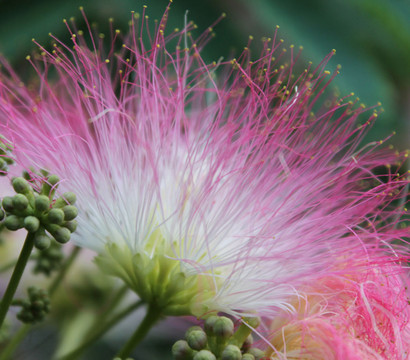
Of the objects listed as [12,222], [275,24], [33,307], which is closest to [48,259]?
[33,307]

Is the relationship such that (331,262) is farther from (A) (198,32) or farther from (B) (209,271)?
(A) (198,32)

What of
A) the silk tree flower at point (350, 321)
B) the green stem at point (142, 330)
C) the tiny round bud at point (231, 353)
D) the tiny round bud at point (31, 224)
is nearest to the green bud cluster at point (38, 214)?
the tiny round bud at point (31, 224)

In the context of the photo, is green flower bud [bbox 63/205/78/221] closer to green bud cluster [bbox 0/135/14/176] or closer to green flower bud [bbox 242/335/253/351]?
green bud cluster [bbox 0/135/14/176]

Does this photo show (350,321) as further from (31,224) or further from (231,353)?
(31,224)

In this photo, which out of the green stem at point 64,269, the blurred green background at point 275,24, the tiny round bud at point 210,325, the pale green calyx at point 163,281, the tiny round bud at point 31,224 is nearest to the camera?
the tiny round bud at point 31,224

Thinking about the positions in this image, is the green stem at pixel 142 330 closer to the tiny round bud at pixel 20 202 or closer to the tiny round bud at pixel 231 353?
the tiny round bud at pixel 231 353

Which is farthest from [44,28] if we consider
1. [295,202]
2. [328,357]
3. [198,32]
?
[328,357]

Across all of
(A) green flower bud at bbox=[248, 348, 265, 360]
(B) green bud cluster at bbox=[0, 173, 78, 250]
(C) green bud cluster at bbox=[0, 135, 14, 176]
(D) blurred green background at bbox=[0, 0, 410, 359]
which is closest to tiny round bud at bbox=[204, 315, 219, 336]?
(A) green flower bud at bbox=[248, 348, 265, 360]
